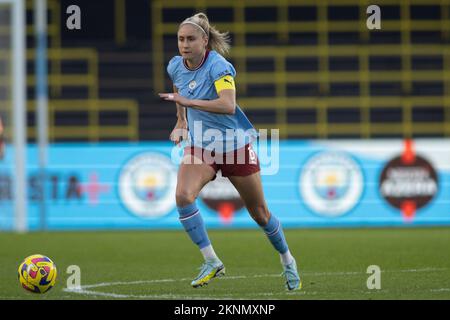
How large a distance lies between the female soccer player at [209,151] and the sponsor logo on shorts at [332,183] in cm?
846

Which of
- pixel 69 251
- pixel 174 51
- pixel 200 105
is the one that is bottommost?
pixel 69 251

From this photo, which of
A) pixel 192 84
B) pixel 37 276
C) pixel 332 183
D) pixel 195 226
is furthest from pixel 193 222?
pixel 332 183

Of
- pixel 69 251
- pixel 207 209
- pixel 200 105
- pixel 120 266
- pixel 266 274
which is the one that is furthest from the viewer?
pixel 207 209

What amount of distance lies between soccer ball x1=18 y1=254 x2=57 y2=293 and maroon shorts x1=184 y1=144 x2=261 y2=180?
135 centimetres

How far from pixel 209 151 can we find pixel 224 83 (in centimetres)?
52

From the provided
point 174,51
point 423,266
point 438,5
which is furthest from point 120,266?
point 438,5

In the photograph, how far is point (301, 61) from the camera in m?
20.8

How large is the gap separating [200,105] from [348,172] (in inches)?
359

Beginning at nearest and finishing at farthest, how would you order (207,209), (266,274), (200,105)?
(200,105), (266,274), (207,209)

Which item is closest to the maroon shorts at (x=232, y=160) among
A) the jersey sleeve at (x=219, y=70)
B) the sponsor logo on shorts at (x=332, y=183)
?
the jersey sleeve at (x=219, y=70)

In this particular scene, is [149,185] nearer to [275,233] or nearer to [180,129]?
[180,129]

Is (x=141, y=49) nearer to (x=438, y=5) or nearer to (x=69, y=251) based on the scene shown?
(x=438, y=5)

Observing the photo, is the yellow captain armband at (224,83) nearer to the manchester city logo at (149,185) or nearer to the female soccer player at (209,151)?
the female soccer player at (209,151)

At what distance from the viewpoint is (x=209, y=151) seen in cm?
772
